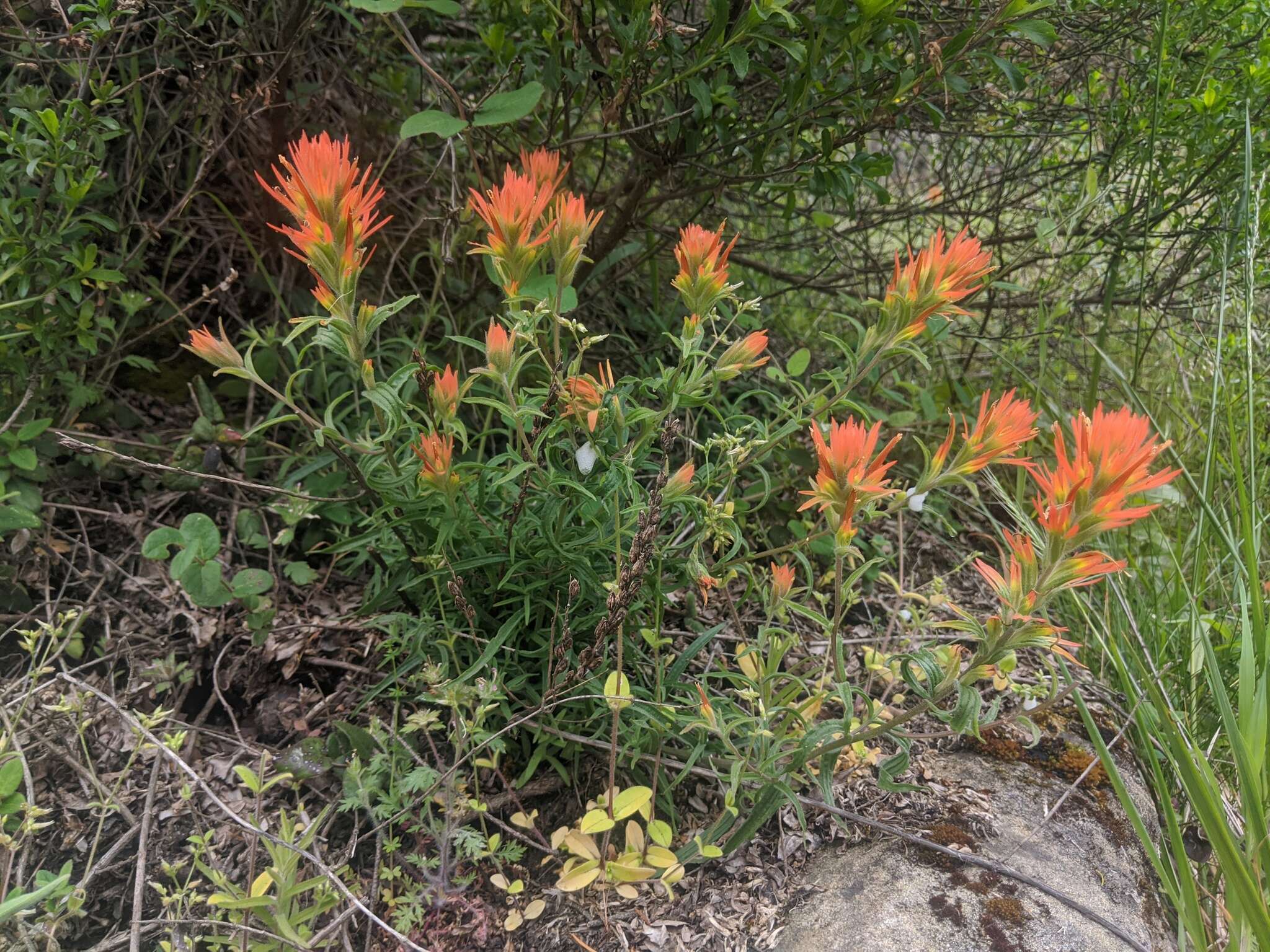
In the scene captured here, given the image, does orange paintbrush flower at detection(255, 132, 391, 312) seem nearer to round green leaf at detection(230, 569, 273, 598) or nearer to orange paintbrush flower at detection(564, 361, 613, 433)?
orange paintbrush flower at detection(564, 361, 613, 433)

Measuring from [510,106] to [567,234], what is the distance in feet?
1.74

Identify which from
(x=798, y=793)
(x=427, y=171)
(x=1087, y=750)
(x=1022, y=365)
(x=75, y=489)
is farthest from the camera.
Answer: (x=1022, y=365)

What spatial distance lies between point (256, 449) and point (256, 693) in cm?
65

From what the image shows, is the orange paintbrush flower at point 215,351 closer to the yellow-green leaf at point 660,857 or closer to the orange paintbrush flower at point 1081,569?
the yellow-green leaf at point 660,857

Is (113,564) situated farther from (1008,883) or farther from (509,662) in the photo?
(1008,883)

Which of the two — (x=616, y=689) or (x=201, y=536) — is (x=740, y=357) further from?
(x=201, y=536)

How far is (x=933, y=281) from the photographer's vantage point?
1.15 m

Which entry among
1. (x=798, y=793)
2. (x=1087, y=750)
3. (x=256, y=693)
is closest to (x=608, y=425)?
(x=798, y=793)

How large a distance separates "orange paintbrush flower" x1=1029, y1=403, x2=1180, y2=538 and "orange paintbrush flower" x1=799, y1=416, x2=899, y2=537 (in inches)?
7.9

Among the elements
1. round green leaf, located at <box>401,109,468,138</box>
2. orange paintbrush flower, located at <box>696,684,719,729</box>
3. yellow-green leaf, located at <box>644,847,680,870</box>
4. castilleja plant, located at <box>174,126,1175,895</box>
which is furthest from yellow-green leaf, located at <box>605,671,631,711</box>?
round green leaf, located at <box>401,109,468,138</box>

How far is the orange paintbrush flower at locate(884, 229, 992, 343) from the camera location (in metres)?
1.13

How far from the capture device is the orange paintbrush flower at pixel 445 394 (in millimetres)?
1236

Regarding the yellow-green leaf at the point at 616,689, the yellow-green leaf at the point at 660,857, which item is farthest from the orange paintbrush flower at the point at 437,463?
the yellow-green leaf at the point at 660,857

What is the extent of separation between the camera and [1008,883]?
53.0 inches
